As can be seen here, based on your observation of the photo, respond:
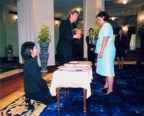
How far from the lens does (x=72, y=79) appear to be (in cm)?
252

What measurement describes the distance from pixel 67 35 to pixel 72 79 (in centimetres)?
100

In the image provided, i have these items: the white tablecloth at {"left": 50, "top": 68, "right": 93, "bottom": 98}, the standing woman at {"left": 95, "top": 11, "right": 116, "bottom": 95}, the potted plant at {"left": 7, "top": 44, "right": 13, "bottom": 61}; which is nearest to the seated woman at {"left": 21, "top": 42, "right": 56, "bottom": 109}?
the white tablecloth at {"left": 50, "top": 68, "right": 93, "bottom": 98}

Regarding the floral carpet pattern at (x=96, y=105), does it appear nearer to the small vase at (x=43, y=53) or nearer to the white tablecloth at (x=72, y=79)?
the white tablecloth at (x=72, y=79)

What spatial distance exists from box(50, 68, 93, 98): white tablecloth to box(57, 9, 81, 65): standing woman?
80 cm

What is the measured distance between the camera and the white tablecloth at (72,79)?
2.49 metres

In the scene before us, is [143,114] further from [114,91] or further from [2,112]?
[2,112]

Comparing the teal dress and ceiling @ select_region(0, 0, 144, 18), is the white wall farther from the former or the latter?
the teal dress

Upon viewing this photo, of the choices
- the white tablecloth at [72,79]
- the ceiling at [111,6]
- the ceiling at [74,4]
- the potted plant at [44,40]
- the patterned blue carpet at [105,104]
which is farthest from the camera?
the ceiling at [111,6]

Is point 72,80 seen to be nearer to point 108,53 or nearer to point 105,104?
point 105,104

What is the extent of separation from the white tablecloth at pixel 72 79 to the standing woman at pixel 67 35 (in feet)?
2.61

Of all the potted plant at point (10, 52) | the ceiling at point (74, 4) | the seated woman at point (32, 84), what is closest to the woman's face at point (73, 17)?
the seated woman at point (32, 84)

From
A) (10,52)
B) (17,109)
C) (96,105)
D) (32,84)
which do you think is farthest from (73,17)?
(10,52)

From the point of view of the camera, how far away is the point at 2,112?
279 centimetres

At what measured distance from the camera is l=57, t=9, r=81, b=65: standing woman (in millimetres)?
3184
